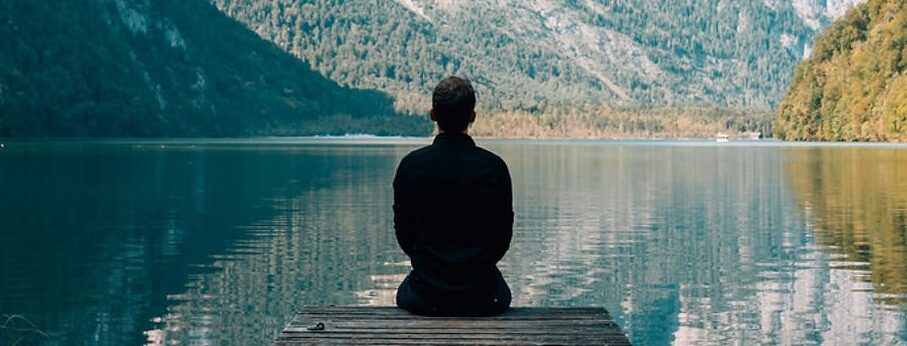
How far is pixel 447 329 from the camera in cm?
1234

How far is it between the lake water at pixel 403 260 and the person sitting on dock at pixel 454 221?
12.9m

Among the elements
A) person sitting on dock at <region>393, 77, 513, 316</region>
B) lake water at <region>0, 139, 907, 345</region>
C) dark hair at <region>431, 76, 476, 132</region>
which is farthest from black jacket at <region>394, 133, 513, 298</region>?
lake water at <region>0, 139, 907, 345</region>

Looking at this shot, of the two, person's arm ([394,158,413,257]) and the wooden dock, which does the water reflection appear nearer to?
the wooden dock

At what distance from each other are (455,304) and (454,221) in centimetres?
78

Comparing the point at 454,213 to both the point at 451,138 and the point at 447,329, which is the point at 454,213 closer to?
the point at 451,138

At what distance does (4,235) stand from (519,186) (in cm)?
4154

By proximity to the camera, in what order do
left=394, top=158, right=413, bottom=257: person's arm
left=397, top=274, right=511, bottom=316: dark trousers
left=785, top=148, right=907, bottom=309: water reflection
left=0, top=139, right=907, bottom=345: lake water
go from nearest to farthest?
left=394, top=158, right=413, bottom=257: person's arm → left=397, top=274, right=511, bottom=316: dark trousers → left=0, top=139, right=907, bottom=345: lake water → left=785, top=148, right=907, bottom=309: water reflection

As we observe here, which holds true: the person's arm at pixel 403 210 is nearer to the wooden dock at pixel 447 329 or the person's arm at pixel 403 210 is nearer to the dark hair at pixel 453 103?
the dark hair at pixel 453 103

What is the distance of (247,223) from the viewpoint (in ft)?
166

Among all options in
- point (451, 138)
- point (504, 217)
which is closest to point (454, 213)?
point (504, 217)

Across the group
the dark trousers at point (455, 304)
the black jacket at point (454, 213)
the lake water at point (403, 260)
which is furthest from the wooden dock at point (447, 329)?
the lake water at point (403, 260)

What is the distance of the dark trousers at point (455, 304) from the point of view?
12.8 m

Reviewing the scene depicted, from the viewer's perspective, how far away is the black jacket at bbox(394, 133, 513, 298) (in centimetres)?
1248

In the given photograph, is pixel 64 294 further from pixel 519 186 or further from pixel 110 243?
pixel 519 186
